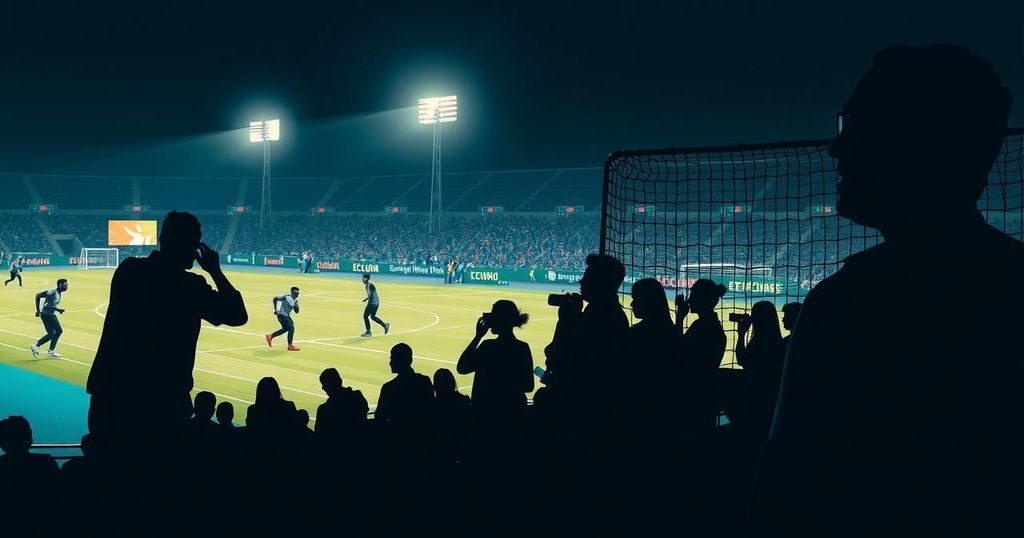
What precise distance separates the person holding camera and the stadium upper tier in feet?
197

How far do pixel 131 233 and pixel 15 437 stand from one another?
70650 mm

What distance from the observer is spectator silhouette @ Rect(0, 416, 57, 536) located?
415cm

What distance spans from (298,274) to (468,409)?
176 ft

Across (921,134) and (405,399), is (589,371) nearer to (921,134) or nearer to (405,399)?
(405,399)

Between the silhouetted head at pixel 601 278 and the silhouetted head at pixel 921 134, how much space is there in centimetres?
411

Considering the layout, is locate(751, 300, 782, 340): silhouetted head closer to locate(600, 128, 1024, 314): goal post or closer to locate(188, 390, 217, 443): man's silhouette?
locate(600, 128, 1024, 314): goal post

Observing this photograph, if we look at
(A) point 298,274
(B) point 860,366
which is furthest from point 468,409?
(A) point 298,274

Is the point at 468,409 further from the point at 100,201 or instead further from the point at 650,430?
the point at 100,201

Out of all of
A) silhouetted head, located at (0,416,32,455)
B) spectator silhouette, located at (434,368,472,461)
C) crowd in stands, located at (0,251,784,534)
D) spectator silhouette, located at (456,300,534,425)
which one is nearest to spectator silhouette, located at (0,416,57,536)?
crowd in stands, located at (0,251,784,534)

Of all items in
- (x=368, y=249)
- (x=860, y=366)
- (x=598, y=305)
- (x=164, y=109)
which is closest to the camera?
(x=860, y=366)

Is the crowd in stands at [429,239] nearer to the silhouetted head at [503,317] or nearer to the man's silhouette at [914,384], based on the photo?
the silhouetted head at [503,317]

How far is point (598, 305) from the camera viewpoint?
17.3 feet

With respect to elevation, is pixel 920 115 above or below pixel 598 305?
above

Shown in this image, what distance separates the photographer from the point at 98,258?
67.2 metres
